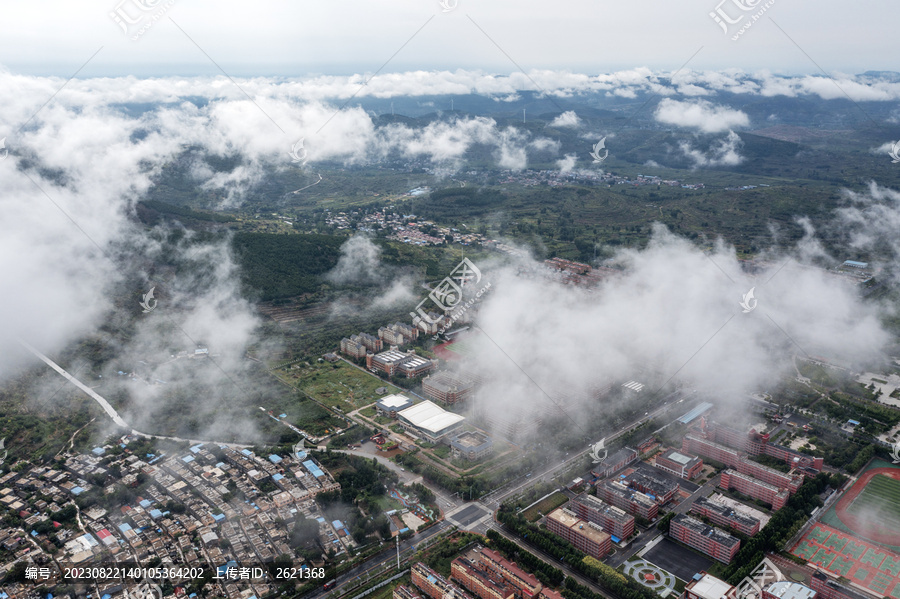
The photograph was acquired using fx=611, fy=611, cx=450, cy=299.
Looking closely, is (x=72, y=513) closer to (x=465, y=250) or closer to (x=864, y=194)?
(x=465, y=250)

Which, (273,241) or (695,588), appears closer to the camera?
(695,588)

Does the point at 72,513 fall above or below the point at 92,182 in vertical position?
below

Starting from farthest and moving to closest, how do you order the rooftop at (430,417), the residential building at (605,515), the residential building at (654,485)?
1. the rooftop at (430,417)
2. the residential building at (654,485)
3. the residential building at (605,515)

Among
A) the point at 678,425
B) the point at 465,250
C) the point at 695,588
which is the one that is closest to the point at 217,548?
the point at 695,588
